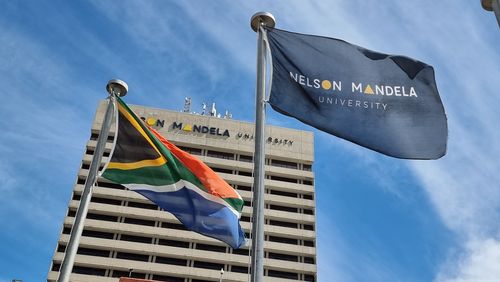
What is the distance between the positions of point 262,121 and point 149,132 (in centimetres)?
408

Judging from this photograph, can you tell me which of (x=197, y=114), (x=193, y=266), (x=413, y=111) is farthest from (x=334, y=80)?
(x=197, y=114)

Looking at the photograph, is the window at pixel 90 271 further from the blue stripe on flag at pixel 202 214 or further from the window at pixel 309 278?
the blue stripe on flag at pixel 202 214

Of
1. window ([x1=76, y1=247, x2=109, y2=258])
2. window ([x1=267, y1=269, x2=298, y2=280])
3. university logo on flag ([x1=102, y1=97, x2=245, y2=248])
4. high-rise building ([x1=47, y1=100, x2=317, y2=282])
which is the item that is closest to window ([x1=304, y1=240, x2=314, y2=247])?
high-rise building ([x1=47, y1=100, x2=317, y2=282])

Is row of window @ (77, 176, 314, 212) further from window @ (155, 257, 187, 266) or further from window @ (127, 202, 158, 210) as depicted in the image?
window @ (155, 257, 187, 266)

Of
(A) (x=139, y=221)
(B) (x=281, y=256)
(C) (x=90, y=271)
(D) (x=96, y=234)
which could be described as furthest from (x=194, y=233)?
(C) (x=90, y=271)

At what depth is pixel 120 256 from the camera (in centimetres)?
7544

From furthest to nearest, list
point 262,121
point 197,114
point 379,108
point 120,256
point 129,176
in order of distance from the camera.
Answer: point 197,114
point 120,256
point 129,176
point 379,108
point 262,121

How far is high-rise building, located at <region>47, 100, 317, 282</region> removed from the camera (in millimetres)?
74125

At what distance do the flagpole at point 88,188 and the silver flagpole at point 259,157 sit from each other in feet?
14.1

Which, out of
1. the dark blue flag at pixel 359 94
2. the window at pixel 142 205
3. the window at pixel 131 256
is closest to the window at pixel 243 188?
the window at pixel 142 205

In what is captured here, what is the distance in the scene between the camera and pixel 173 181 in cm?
1252

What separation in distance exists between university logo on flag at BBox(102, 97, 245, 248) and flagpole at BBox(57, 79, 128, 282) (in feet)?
0.97

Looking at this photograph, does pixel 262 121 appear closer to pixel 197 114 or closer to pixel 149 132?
pixel 149 132

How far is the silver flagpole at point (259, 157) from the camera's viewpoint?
27.9 ft
